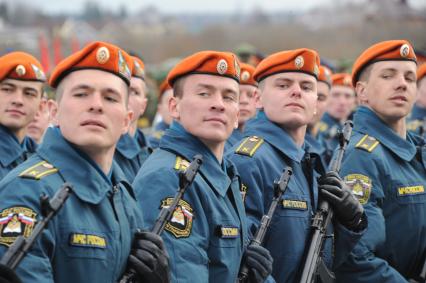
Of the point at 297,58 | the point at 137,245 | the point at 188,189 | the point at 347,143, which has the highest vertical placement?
the point at 297,58

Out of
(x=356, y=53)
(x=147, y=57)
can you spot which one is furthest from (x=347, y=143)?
(x=147, y=57)

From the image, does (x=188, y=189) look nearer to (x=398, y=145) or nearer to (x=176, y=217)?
(x=176, y=217)

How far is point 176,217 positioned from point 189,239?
13 cm

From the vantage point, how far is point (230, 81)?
4.74 m

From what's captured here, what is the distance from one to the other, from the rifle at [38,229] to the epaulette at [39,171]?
10.1 inches

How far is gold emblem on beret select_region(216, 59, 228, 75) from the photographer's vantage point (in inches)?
184

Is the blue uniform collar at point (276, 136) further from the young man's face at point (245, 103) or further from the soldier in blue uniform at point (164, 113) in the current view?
the soldier in blue uniform at point (164, 113)

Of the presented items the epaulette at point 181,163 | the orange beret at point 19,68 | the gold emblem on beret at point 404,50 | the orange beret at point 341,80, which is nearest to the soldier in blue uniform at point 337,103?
the orange beret at point 341,80

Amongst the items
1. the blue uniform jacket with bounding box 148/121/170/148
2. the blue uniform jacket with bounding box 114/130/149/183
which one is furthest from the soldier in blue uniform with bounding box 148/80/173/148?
the blue uniform jacket with bounding box 114/130/149/183

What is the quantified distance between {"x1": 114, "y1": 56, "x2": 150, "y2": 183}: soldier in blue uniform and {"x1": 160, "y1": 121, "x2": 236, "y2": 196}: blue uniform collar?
2053mm

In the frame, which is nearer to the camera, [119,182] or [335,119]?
[119,182]

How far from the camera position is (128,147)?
23.1ft

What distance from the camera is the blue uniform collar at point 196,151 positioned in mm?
4438

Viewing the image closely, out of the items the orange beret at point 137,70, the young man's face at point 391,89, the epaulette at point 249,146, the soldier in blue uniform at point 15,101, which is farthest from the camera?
the orange beret at point 137,70
